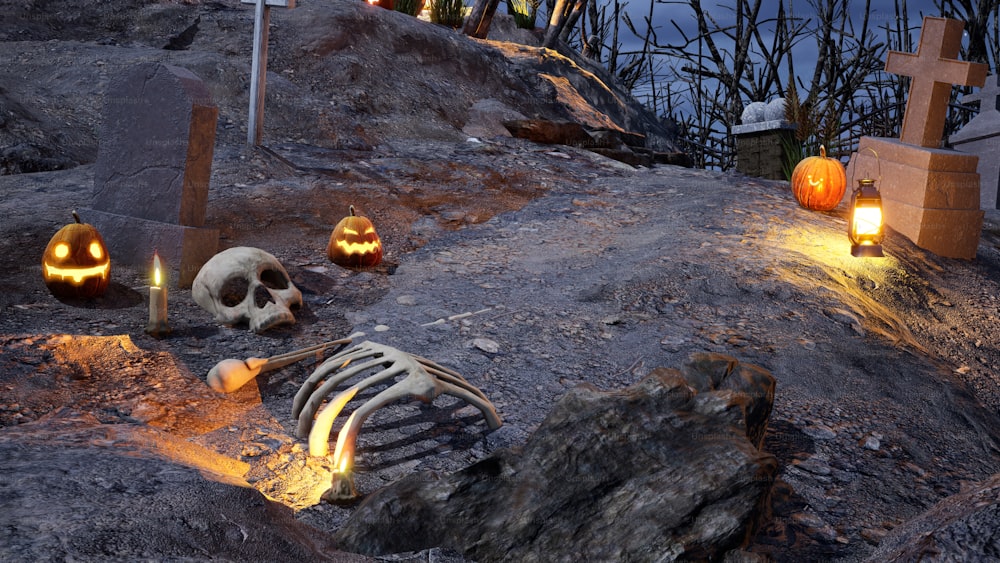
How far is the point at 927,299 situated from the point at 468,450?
13.4 ft

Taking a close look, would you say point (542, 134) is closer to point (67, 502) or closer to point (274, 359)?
point (274, 359)

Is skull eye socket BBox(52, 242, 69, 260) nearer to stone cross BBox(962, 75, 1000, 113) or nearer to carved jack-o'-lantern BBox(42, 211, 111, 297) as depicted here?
carved jack-o'-lantern BBox(42, 211, 111, 297)

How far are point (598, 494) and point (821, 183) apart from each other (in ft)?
19.0

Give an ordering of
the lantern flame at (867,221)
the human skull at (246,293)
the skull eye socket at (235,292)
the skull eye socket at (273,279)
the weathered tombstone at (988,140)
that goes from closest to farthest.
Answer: the human skull at (246,293)
the skull eye socket at (235,292)
the skull eye socket at (273,279)
the lantern flame at (867,221)
the weathered tombstone at (988,140)

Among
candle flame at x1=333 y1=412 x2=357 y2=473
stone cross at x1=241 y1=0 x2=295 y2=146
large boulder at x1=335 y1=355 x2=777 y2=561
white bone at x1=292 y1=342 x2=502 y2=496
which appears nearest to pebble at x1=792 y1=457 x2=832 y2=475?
large boulder at x1=335 y1=355 x2=777 y2=561

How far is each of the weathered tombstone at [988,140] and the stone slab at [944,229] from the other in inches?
147

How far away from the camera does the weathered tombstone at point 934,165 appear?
6.42 metres

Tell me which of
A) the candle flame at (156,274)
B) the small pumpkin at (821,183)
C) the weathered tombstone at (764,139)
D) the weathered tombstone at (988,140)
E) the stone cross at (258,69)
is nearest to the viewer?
the candle flame at (156,274)

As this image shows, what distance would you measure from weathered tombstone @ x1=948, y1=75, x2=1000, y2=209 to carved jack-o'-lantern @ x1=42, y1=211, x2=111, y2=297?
33.6 feet

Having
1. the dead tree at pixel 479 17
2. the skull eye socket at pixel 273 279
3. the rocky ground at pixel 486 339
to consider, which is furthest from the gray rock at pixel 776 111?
the skull eye socket at pixel 273 279

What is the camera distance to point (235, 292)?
14.2 ft

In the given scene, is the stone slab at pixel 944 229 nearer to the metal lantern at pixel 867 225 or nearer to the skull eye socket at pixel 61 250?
the metal lantern at pixel 867 225

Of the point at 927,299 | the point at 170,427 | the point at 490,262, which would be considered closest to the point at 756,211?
the point at 927,299

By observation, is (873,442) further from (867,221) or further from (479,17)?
(479,17)
